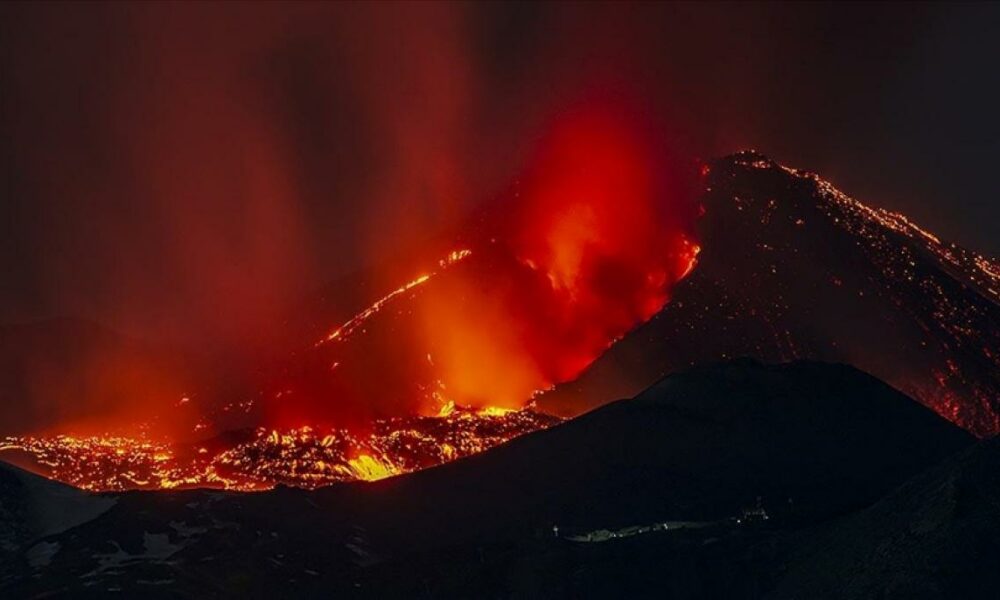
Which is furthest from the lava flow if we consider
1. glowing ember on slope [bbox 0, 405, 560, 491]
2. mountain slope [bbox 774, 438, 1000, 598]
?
mountain slope [bbox 774, 438, 1000, 598]

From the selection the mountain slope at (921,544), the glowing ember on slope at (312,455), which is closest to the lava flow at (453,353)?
the glowing ember on slope at (312,455)

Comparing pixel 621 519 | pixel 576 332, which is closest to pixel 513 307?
pixel 576 332

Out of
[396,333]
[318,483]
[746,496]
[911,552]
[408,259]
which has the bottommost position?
[911,552]

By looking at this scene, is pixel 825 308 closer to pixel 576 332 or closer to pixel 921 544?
pixel 576 332

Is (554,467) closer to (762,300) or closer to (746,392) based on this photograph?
(746,392)

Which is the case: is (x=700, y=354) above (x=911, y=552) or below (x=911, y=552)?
above

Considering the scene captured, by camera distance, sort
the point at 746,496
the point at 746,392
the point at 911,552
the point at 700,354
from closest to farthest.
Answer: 1. the point at 911,552
2. the point at 746,496
3. the point at 746,392
4. the point at 700,354

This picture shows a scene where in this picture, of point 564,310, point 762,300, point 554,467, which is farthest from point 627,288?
point 554,467
